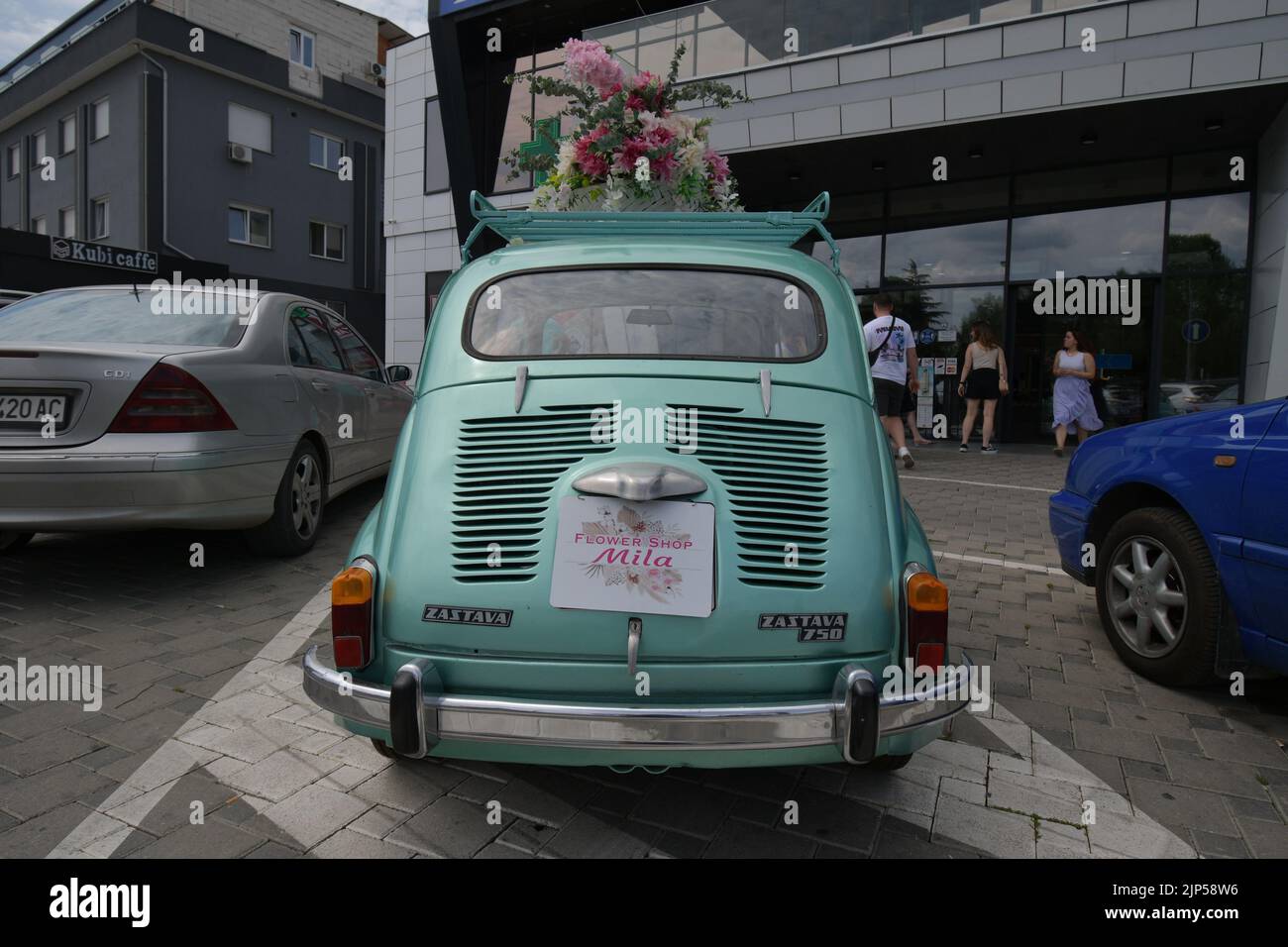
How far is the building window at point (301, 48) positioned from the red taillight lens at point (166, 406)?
30.1 m

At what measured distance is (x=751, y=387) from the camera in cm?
247

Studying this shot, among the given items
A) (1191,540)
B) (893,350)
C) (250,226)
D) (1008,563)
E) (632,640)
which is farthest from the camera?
(250,226)

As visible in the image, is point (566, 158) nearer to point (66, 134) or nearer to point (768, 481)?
point (768, 481)

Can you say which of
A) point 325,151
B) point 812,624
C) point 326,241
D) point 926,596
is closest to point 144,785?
point 812,624

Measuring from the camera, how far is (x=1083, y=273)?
1209cm

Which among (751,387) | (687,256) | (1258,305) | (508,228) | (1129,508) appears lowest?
(1129,508)

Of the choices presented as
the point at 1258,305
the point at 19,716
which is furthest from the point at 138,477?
the point at 1258,305

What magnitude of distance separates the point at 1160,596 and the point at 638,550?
2.48 m

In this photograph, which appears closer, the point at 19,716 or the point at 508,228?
the point at 19,716

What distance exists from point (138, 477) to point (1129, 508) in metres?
4.59

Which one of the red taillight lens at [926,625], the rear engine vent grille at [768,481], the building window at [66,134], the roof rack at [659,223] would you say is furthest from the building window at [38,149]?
the red taillight lens at [926,625]

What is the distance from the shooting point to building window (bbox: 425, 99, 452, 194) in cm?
1698

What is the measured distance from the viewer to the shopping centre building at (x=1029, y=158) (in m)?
9.76
